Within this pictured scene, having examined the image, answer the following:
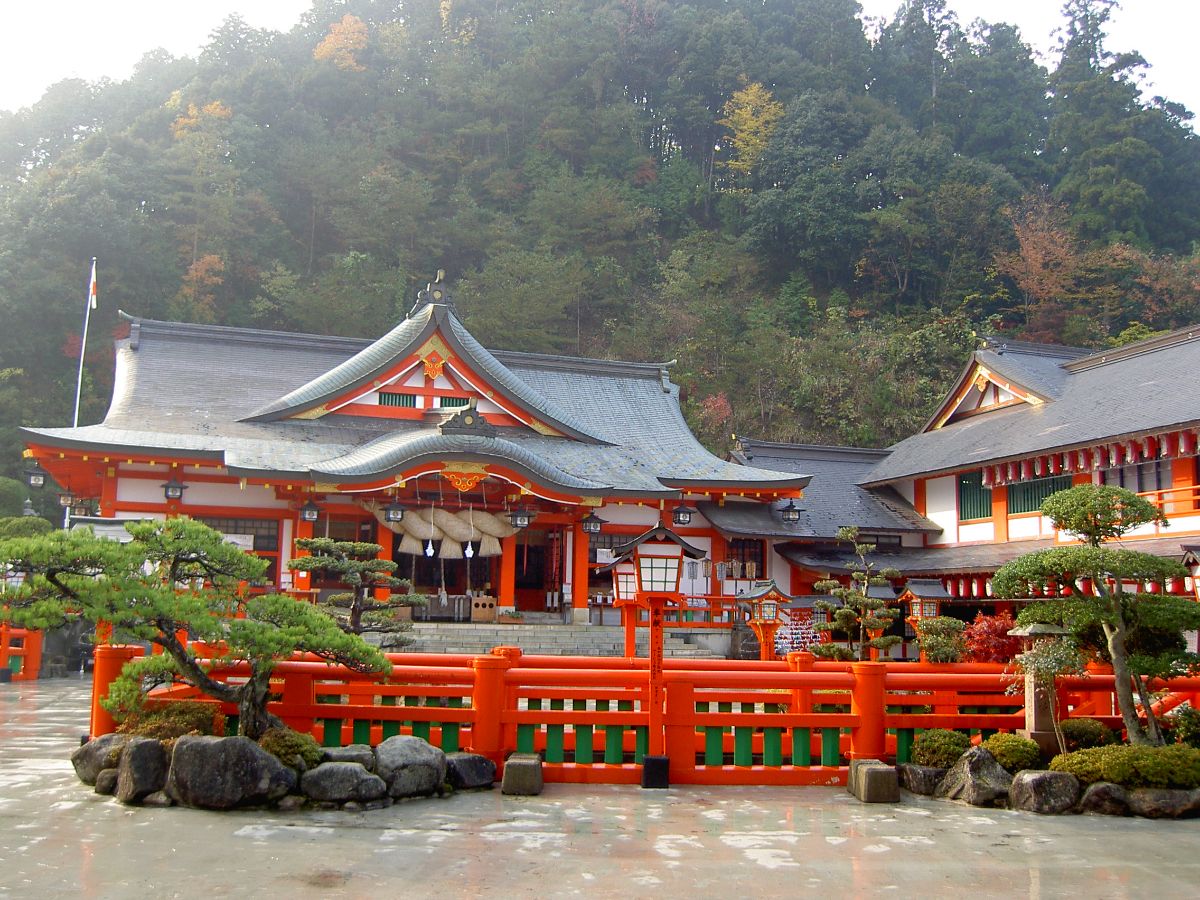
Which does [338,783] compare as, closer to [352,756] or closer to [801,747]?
[352,756]

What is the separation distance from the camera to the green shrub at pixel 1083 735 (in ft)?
31.7

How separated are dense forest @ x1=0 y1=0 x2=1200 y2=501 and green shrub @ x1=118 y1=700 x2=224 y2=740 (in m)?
29.0

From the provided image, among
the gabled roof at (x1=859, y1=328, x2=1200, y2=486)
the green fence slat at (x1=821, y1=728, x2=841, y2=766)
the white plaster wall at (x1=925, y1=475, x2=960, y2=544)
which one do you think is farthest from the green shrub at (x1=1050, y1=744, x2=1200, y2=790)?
the white plaster wall at (x1=925, y1=475, x2=960, y2=544)

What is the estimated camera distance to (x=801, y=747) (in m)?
9.67

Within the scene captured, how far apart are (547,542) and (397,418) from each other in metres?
4.58

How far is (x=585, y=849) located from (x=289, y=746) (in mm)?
2716

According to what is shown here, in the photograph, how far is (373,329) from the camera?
42.4 m

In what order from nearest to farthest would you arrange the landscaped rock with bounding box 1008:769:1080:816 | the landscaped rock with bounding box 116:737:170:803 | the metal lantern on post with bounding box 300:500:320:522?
1. the landscaped rock with bounding box 116:737:170:803
2. the landscaped rock with bounding box 1008:769:1080:816
3. the metal lantern on post with bounding box 300:500:320:522

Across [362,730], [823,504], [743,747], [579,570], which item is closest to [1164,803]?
[743,747]

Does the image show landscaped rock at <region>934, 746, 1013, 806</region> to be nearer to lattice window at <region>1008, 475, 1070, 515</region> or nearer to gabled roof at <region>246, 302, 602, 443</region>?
lattice window at <region>1008, 475, 1070, 515</region>

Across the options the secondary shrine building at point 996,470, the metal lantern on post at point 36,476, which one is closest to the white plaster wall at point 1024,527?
the secondary shrine building at point 996,470

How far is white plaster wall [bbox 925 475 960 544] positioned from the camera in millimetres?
23531

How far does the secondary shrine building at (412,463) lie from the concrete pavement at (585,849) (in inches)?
456

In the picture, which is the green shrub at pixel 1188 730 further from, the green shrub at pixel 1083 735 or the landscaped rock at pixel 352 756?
the landscaped rock at pixel 352 756
